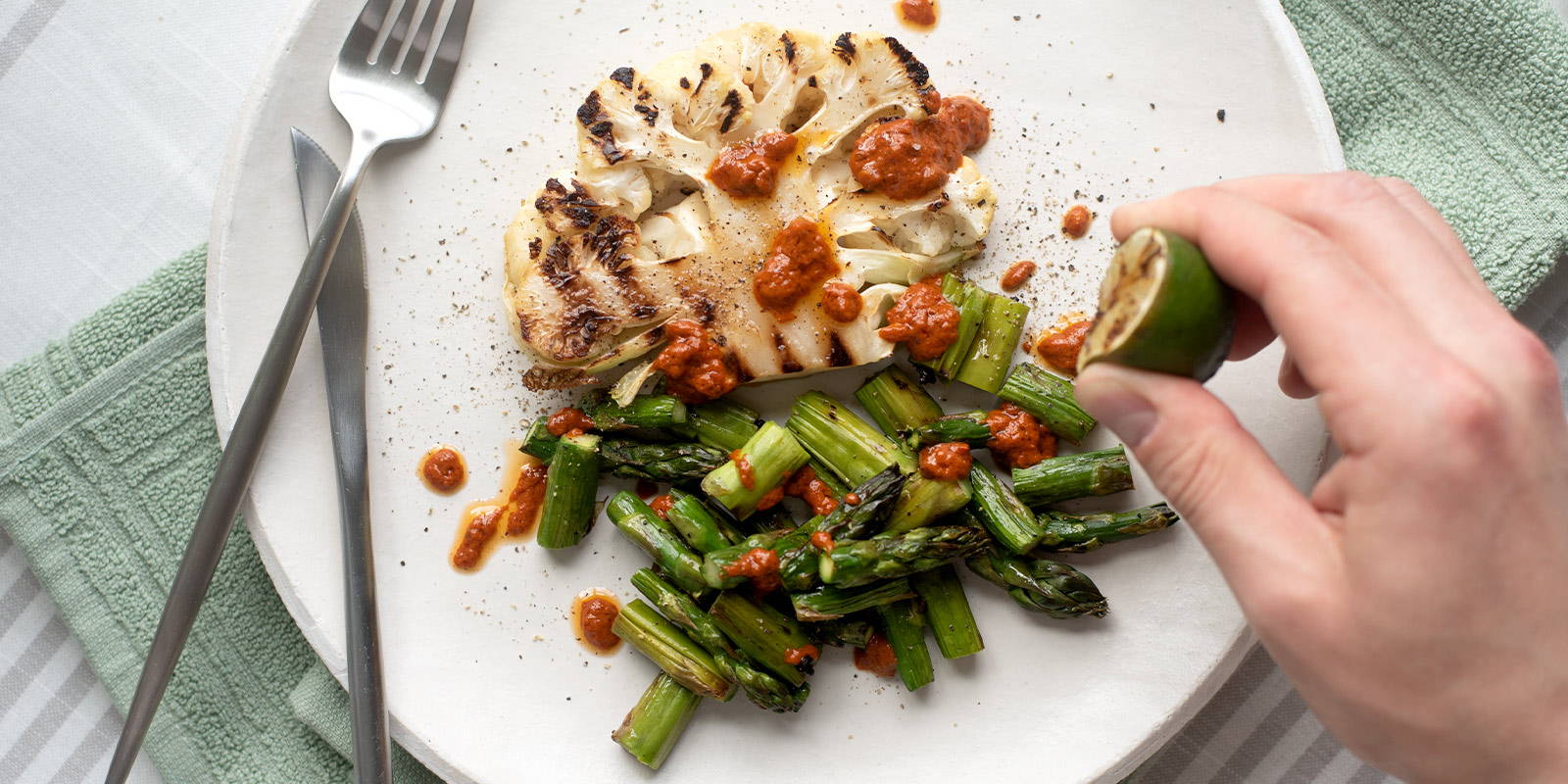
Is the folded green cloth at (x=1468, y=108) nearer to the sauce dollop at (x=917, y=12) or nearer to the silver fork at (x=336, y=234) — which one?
the sauce dollop at (x=917, y=12)

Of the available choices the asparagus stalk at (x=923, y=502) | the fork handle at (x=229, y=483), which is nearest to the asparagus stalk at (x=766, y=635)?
the asparagus stalk at (x=923, y=502)

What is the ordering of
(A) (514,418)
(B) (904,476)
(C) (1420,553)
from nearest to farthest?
(C) (1420,553), (B) (904,476), (A) (514,418)

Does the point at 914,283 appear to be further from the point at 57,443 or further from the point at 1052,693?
the point at 57,443

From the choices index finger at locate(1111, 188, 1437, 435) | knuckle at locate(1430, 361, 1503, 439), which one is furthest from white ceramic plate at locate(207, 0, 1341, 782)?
knuckle at locate(1430, 361, 1503, 439)

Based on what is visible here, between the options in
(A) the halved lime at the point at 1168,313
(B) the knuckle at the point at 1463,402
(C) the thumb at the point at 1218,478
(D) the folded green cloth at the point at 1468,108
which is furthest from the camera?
(D) the folded green cloth at the point at 1468,108

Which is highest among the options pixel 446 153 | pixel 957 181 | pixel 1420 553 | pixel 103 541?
pixel 1420 553

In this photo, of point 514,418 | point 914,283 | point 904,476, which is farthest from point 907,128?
point 514,418
